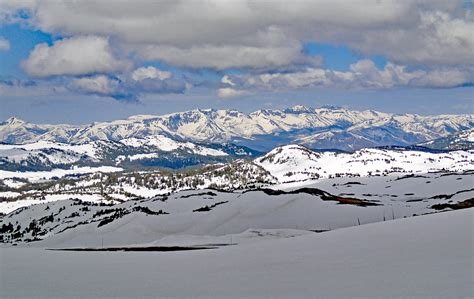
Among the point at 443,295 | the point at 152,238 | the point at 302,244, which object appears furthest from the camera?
the point at 152,238

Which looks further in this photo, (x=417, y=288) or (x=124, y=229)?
(x=124, y=229)

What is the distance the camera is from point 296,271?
20094mm

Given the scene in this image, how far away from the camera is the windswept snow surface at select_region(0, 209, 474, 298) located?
52.4 ft

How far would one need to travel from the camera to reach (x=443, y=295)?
1359 centimetres

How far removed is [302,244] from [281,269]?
8.24 metres

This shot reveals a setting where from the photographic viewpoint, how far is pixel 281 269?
21.0 metres

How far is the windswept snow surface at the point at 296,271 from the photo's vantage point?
15961mm

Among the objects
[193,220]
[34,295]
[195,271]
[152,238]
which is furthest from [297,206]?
[34,295]

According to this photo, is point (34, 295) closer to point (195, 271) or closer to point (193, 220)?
point (195, 271)

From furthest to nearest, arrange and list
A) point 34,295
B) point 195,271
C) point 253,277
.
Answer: point 195,271 < point 253,277 < point 34,295

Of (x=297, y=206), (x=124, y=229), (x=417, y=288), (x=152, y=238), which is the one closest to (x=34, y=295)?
(x=417, y=288)

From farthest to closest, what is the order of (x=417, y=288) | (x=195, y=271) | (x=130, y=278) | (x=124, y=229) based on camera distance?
(x=124, y=229), (x=195, y=271), (x=130, y=278), (x=417, y=288)

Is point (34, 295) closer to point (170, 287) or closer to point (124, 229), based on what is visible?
point (170, 287)

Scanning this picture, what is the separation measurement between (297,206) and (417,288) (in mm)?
→ 72252
